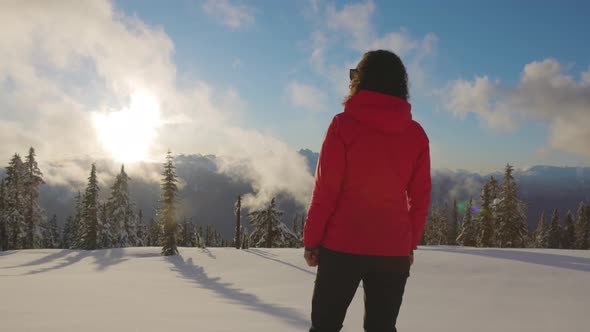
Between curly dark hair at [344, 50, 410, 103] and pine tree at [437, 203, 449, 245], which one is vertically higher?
curly dark hair at [344, 50, 410, 103]

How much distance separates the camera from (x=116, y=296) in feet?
26.0

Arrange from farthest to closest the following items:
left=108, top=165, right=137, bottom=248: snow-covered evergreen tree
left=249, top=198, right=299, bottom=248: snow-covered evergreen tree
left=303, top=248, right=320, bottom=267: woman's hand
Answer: left=108, top=165, right=137, bottom=248: snow-covered evergreen tree, left=249, top=198, right=299, bottom=248: snow-covered evergreen tree, left=303, top=248, right=320, bottom=267: woman's hand

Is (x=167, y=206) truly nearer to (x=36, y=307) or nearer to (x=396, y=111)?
(x=36, y=307)

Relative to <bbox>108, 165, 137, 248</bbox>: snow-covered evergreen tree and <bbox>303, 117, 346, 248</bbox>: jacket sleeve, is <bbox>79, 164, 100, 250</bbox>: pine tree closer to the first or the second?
<bbox>108, 165, 137, 248</bbox>: snow-covered evergreen tree

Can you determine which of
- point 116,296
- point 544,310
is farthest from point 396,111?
point 116,296

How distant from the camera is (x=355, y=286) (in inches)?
103

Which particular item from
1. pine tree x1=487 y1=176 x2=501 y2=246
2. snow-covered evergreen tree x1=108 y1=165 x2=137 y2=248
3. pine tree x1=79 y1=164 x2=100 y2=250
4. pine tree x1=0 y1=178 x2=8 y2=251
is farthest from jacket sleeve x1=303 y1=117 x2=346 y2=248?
pine tree x1=0 y1=178 x2=8 y2=251

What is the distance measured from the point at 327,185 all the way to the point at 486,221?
153 ft

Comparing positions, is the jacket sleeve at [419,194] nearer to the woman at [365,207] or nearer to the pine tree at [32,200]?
the woman at [365,207]

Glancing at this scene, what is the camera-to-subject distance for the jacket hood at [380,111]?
2.55 m

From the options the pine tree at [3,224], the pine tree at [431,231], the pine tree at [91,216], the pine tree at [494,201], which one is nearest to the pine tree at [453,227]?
the pine tree at [431,231]

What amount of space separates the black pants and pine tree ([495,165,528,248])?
145 feet

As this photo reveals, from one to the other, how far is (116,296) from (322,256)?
730 centimetres

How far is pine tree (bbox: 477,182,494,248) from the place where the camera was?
41844 millimetres
